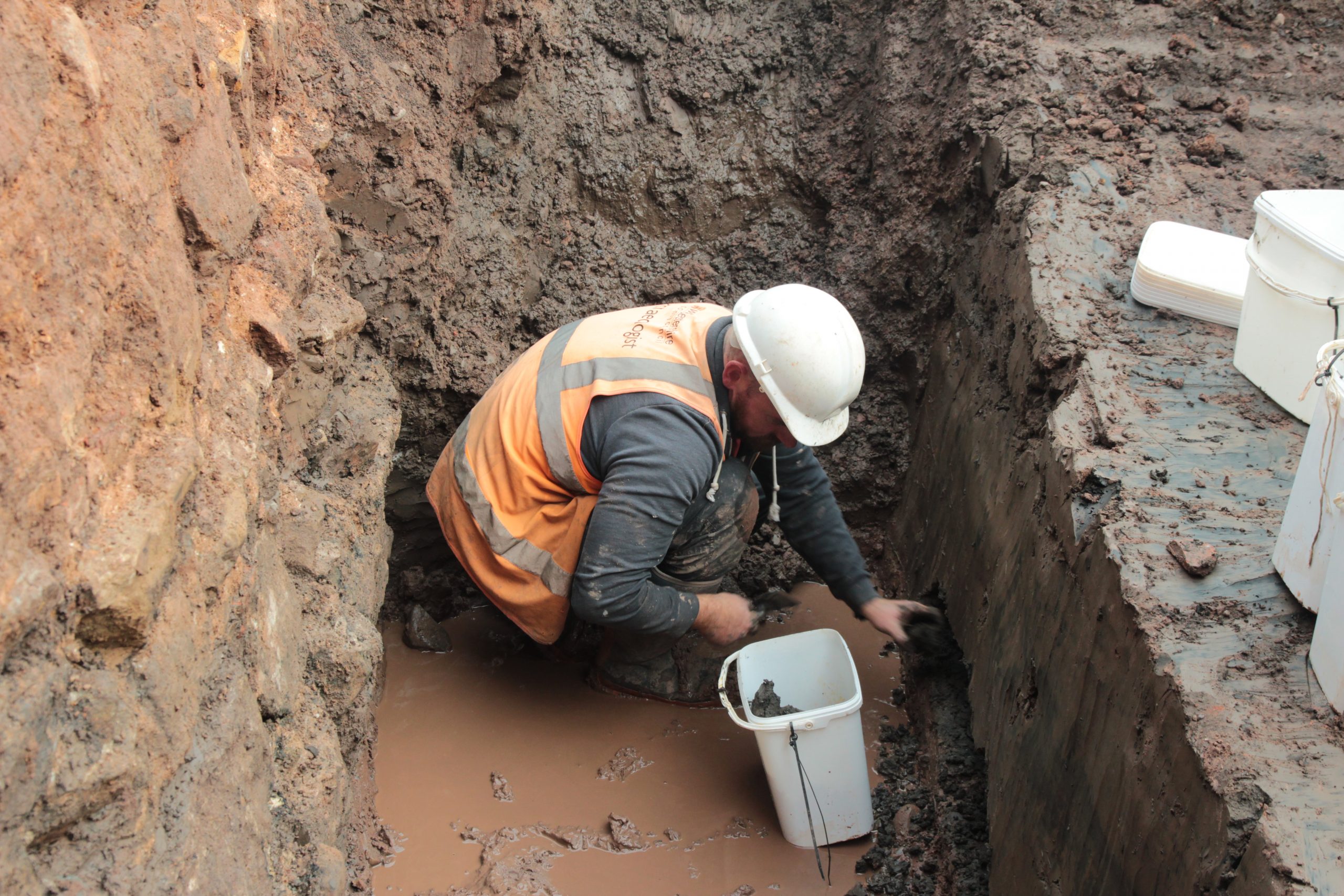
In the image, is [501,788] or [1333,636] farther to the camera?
[501,788]

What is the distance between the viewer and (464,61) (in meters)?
3.41

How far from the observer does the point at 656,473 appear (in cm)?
246

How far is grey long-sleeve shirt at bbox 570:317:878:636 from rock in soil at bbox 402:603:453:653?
83cm

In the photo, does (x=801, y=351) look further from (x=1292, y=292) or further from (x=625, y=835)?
(x=625, y=835)

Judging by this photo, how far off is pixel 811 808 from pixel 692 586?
737 mm

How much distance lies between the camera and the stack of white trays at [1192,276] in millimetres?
2648

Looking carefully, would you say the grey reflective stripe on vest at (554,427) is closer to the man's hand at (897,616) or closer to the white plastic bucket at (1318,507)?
the man's hand at (897,616)

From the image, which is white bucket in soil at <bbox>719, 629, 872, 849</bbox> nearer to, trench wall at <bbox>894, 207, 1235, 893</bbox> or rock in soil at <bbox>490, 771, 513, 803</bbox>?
trench wall at <bbox>894, 207, 1235, 893</bbox>

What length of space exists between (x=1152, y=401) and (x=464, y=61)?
2467 mm

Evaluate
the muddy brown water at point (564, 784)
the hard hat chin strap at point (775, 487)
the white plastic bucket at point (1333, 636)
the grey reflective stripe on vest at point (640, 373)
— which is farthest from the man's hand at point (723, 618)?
the white plastic bucket at point (1333, 636)

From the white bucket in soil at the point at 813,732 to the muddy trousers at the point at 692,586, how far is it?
30 centimetres

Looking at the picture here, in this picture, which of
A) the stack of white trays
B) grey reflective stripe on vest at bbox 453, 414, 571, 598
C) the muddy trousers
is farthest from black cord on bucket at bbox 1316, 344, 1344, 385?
grey reflective stripe on vest at bbox 453, 414, 571, 598

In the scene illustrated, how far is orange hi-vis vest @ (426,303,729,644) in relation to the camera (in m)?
2.59

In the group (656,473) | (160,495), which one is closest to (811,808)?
(656,473)
